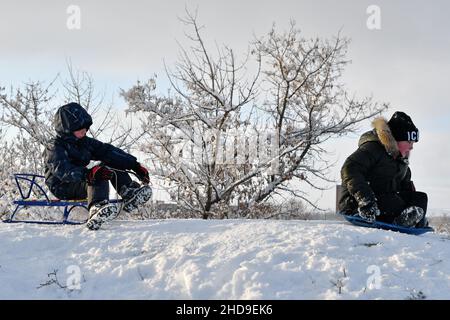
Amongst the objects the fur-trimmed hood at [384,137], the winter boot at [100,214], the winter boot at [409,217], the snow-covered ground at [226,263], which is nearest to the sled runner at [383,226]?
the winter boot at [409,217]

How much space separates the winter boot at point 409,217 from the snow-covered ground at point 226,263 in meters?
0.51

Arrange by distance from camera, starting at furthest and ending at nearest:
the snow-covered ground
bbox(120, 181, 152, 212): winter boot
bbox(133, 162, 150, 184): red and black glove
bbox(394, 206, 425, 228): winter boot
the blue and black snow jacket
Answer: bbox(133, 162, 150, 184): red and black glove
bbox(120, 181, 152, 212): winter boot
the blue and black snow jacket
bbox(394, 206, 425, 228): winter boot
the snow-covered ground

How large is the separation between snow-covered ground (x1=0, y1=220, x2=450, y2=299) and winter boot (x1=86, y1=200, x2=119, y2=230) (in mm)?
108

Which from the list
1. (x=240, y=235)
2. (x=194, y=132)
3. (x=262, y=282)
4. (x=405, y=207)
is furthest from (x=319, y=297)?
(x=194, y=132)

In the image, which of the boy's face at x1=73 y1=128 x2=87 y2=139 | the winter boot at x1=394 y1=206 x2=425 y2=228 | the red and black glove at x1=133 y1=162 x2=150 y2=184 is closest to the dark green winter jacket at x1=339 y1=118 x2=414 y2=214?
the winter boot at x1=394 y1=206 x2=425 y2=228

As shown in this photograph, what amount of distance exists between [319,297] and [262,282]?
49 cm

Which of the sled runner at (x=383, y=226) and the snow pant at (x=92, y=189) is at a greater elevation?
the snow pant at (x=92, y=189)

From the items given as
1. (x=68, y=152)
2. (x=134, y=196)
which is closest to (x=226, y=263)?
(x=134, y=196)

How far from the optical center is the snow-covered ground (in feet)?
13.7

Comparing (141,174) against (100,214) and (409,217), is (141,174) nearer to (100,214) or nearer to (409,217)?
(100,214)

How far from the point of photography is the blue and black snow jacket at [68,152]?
6148 mm

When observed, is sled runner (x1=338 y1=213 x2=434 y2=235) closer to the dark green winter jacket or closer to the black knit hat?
the dark green winter jacket

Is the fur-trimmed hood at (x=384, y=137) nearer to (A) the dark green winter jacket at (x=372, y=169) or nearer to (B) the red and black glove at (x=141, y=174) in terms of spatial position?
(A) the dark green winter jacket at (x=372, y=169)
